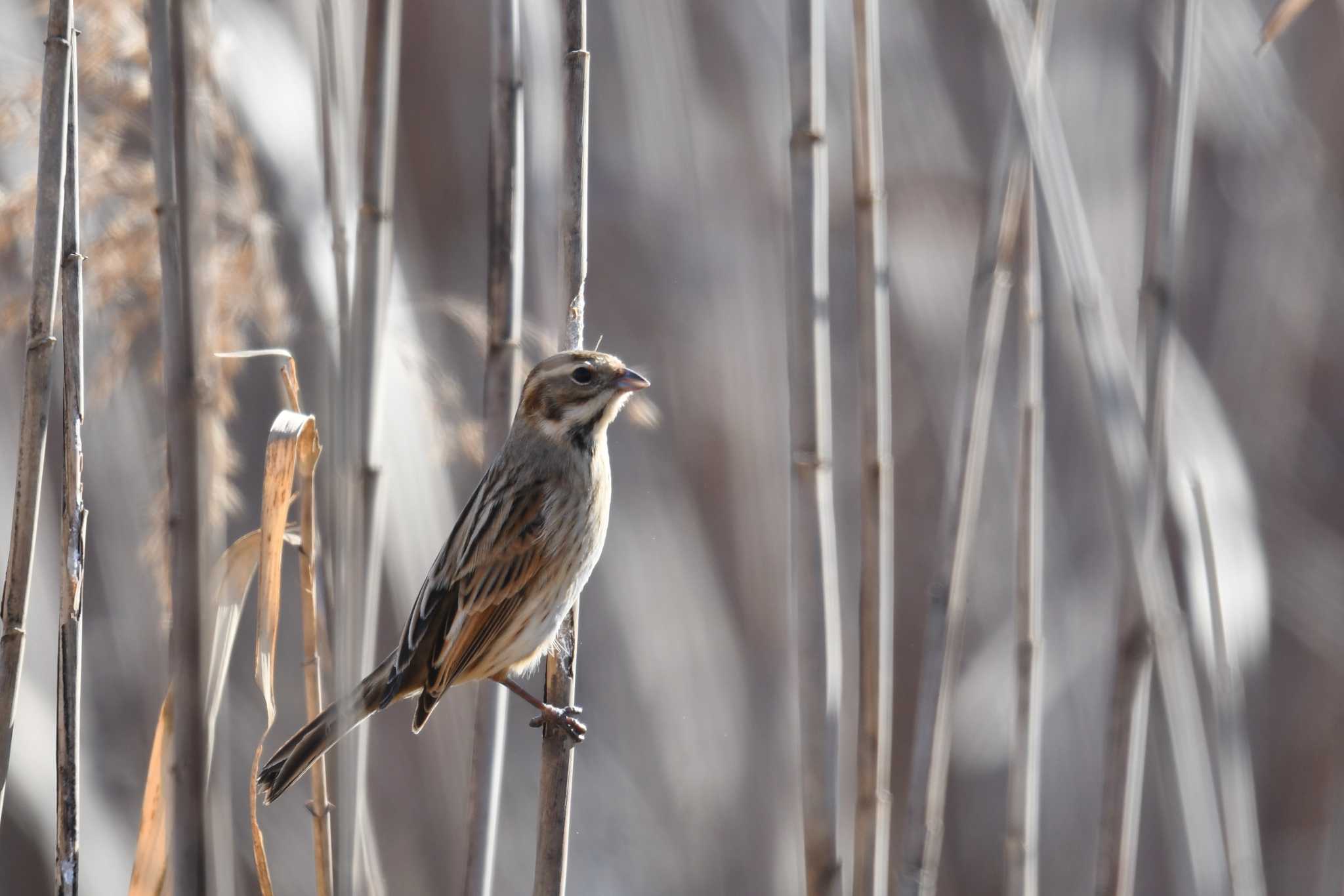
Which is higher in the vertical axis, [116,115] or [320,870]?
[116,115]

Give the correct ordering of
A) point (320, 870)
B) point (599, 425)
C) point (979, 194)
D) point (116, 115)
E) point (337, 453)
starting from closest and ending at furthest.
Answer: point (337, 453), point (320, 870), point (116, 115), point (599, 425), point (979, 194)

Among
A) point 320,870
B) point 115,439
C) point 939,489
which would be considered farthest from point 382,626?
point 939,489

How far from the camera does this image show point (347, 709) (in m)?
1.68

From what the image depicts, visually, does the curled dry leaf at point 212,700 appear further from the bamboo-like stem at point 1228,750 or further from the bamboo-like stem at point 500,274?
the bamboo-like stem at point 1228,750

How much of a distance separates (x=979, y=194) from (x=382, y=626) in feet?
6.87

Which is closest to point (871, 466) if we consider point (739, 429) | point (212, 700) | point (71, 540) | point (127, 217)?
point (212, 700)

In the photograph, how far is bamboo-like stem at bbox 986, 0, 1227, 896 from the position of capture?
6.20 ft

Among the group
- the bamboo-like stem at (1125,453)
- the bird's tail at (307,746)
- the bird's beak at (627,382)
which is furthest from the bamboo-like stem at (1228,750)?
the bird's tail at (307,746)

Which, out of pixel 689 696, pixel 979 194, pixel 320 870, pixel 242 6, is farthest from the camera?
pixel 979 194

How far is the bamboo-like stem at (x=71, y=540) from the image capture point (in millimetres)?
1565

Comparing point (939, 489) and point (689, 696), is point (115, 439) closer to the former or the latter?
point (689, 696)

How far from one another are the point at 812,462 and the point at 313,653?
87 centimetres

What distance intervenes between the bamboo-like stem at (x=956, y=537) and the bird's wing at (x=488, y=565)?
82 cm

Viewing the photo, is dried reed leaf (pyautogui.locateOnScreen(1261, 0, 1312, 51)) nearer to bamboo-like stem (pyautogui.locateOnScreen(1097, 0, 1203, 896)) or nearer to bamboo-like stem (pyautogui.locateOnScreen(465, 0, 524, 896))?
bamboo-like stem (pyautogui.locateOnScreen(1097, 0, 1203, 896))
